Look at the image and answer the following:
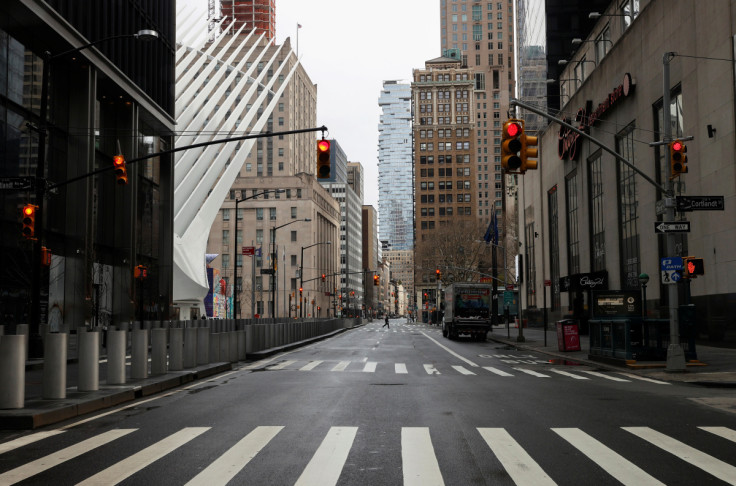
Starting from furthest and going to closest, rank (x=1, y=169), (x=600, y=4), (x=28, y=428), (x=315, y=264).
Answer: (x=315, y=264) → (x=600, y=4) → (x=1, y=169) → (x=28, y=428)

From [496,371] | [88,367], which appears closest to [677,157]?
→ [496,371]

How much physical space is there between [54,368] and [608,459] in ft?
30.2

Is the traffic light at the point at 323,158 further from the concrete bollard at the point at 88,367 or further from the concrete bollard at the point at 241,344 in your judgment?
the concrete bollard at the point at 88,367

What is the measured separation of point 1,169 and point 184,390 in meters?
21.0

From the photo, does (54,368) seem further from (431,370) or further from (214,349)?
(431,370)

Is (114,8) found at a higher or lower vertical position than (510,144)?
higher

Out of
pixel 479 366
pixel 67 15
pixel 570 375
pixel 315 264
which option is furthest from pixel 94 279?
pixel 315 264

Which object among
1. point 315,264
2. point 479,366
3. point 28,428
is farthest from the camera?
point 315,264

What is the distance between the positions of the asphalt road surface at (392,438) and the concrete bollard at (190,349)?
2460mm

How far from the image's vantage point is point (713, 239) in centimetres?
2862

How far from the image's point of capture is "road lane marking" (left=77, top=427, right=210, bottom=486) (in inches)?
269

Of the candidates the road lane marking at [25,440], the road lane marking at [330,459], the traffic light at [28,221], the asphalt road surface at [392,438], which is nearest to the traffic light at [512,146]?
the asphalt road surface at [392,438]

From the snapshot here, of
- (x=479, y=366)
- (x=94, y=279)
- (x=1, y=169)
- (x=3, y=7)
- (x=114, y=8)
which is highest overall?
(x=114, y=8)

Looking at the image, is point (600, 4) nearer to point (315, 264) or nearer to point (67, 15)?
point (67, 15)
